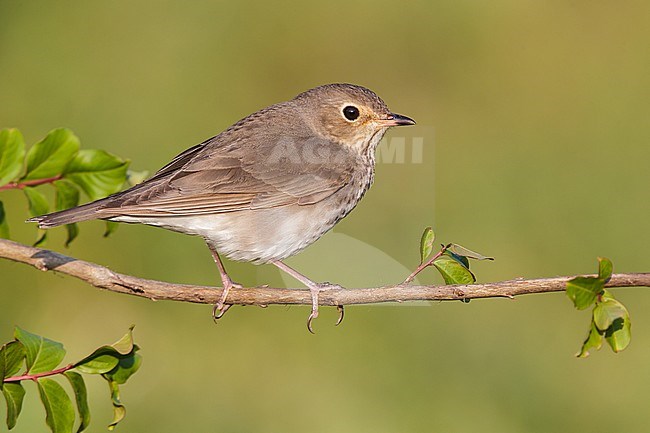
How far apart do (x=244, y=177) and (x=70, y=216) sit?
1201mm

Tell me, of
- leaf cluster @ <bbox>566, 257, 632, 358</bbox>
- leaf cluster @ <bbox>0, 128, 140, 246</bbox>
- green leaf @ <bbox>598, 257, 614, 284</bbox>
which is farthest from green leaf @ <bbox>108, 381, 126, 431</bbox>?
green leaf @ <bbox>598, 257, 614, 284</bbox>

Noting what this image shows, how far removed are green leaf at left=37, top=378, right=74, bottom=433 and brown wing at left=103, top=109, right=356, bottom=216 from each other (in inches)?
48.9

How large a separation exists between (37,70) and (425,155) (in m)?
4.06

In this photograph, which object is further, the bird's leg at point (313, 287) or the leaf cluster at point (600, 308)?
the bird's leg at point (313, 287)

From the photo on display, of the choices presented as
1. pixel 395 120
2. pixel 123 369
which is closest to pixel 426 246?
pixel 123 369

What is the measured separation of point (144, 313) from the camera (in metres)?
7.30

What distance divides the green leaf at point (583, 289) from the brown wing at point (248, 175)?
1.98 meters

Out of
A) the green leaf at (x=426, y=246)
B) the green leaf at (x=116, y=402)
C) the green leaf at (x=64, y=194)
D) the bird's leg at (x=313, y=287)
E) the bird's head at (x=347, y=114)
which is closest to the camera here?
the green leaf at (x=116, y=402)

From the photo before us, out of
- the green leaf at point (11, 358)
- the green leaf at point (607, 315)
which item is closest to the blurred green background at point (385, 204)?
the green leaf at point (607, 315)

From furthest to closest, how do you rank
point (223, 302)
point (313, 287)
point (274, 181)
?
point (274, 181) → point (313, 287) → point (223, 302)

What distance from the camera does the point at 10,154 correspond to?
3.89m

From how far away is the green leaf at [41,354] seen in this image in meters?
3.20

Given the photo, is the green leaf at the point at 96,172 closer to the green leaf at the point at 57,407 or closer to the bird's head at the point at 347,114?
the green leaf at the point at 57,407

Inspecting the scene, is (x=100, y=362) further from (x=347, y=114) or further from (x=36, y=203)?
(x=347, y=114)
